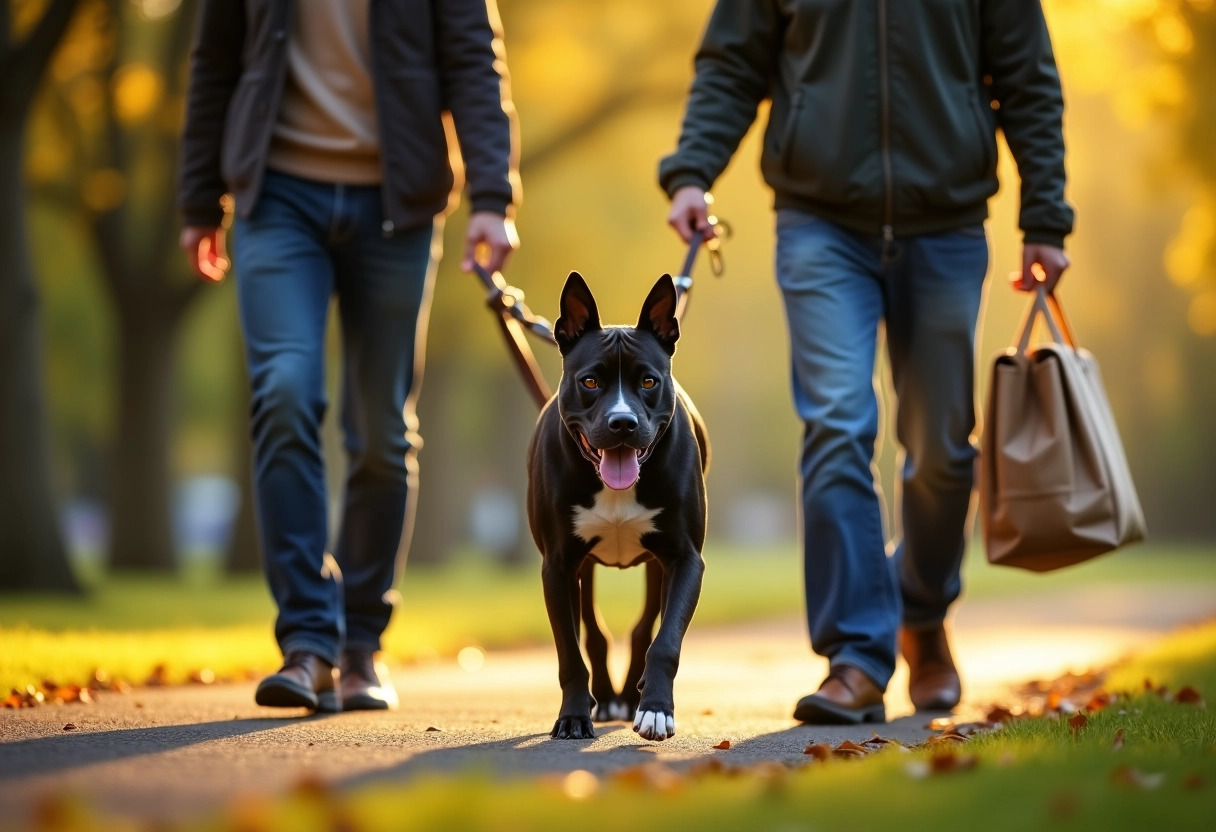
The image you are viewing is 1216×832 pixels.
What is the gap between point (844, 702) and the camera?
5367mm

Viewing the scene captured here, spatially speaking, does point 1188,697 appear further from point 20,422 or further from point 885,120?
point 20,422

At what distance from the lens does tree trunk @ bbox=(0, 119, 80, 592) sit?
12.2 metres

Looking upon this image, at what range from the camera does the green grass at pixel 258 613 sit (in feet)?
24.4

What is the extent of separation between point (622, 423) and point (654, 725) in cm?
86

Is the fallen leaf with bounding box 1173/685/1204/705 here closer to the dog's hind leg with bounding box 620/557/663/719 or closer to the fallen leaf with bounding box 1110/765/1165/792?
the dog's hind leg with bounding box 620/557/663/719

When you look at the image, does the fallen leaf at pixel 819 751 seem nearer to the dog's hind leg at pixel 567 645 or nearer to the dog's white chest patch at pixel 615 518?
the dog's hind leg at pixel 567 645

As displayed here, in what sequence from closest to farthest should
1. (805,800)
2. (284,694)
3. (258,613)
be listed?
(805,800), (284,694), (258,613)

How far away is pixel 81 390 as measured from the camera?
2462 cm

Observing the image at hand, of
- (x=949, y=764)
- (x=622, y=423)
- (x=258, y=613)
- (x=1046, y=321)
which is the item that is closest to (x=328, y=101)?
(x=622, y=423)

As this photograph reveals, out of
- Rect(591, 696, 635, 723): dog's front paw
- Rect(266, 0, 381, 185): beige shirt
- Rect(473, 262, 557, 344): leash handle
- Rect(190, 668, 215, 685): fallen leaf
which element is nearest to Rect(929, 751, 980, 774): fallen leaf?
Rect(591, 696, 635, 723): dog's front paw

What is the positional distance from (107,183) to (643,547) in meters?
14.6

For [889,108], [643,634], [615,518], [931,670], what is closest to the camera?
[615,518]

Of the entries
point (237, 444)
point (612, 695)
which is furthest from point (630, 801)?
point (237, 444)

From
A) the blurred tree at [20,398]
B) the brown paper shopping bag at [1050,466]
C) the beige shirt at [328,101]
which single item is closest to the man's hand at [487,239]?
the beige shirt at [328,101]
